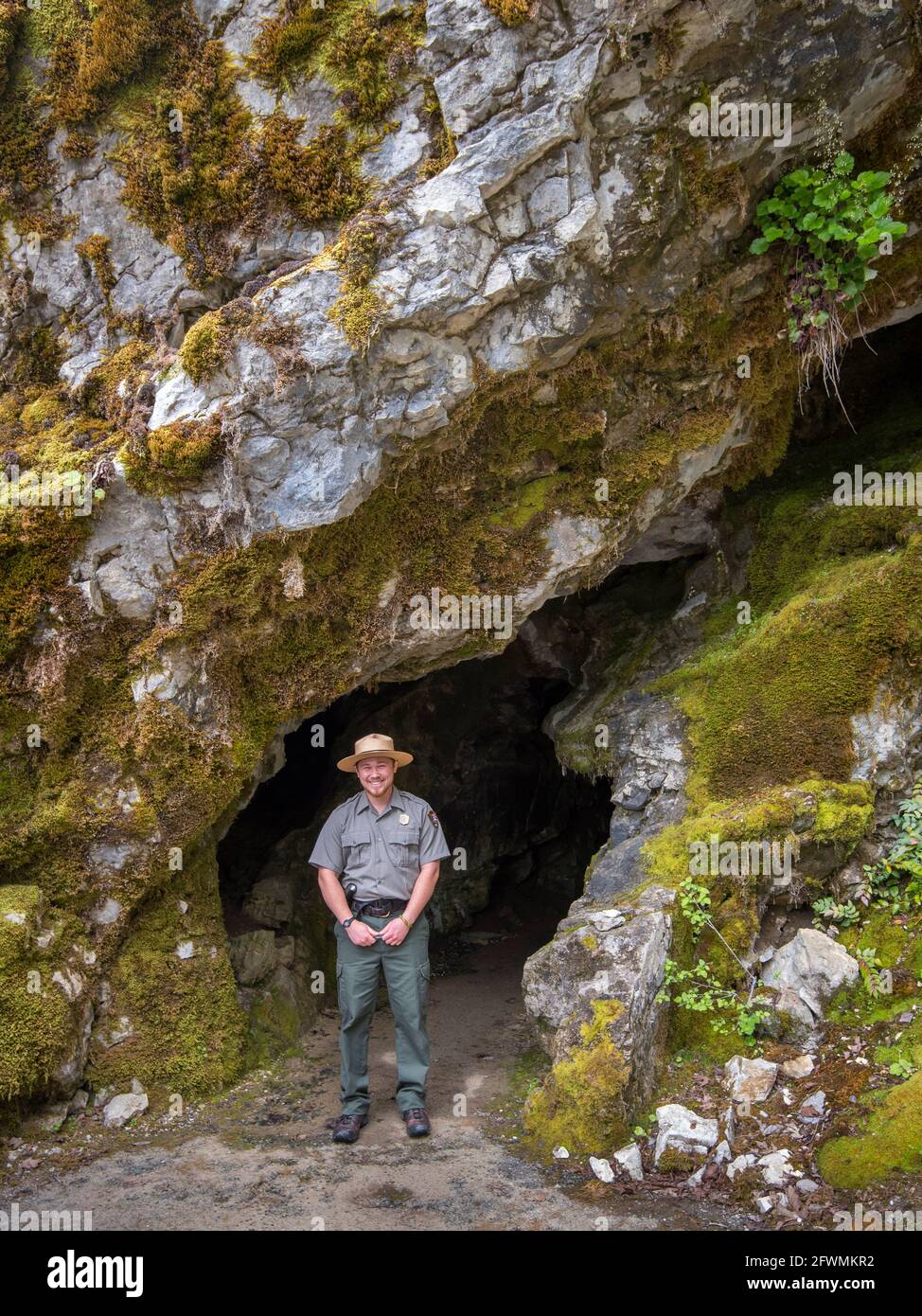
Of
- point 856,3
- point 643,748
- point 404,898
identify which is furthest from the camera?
point 643,748

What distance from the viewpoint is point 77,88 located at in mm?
6359

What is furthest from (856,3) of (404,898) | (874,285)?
(404,898)

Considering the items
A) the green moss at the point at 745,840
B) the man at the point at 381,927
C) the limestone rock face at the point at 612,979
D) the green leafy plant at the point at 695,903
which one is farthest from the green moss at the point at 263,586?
the green leafy plant at the point at 695,903

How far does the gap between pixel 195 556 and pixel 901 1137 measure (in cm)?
543

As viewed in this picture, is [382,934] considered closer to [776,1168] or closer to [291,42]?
[776,1168]

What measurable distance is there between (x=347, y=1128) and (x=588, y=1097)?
154 cm

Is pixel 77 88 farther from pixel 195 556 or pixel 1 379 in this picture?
pixel 195 556

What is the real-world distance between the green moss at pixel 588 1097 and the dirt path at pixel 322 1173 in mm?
171

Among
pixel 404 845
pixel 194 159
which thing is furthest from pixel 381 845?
pixel 194 159

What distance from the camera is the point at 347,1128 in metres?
5.35

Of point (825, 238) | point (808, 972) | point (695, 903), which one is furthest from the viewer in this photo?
point (825, 238)

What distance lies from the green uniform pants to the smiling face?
32.1 inches

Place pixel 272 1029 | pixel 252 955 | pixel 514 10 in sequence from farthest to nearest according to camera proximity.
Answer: pixel 252 955
pixel 272 1029
pixel 514 10

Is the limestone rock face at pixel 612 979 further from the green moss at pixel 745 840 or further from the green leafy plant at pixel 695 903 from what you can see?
the green moss at pixel 745 840
